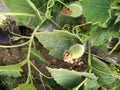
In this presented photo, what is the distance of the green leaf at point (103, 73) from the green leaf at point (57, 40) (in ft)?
0.31

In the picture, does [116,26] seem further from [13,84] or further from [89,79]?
[13,84]

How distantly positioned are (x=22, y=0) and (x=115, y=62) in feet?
1.54

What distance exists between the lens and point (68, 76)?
1.05 meters

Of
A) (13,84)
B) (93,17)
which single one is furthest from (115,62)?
(13,84)

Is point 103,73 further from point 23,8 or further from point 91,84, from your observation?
point 23,8

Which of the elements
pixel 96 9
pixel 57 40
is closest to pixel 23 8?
pixel 57 40

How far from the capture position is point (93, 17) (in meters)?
1.02

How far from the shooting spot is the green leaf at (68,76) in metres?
1.01

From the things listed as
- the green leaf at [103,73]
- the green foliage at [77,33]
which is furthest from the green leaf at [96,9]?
the green leaf at [103,73]

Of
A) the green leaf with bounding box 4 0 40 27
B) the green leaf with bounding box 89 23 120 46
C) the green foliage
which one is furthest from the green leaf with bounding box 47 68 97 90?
the green leaf with bounding box 4 0 40 27

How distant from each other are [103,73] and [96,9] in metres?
0.21

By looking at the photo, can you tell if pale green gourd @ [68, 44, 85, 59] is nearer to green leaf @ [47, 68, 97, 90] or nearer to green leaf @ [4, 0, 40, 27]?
green leaf @ [47, 68, 97, 90]

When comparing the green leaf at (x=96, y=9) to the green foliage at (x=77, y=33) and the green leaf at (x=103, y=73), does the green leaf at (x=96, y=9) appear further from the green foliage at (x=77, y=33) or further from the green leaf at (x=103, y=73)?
the green leaf at (x=103, y=73)

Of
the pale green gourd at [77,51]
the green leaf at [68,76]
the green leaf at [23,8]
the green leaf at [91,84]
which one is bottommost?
the green leaf at [91,84]
